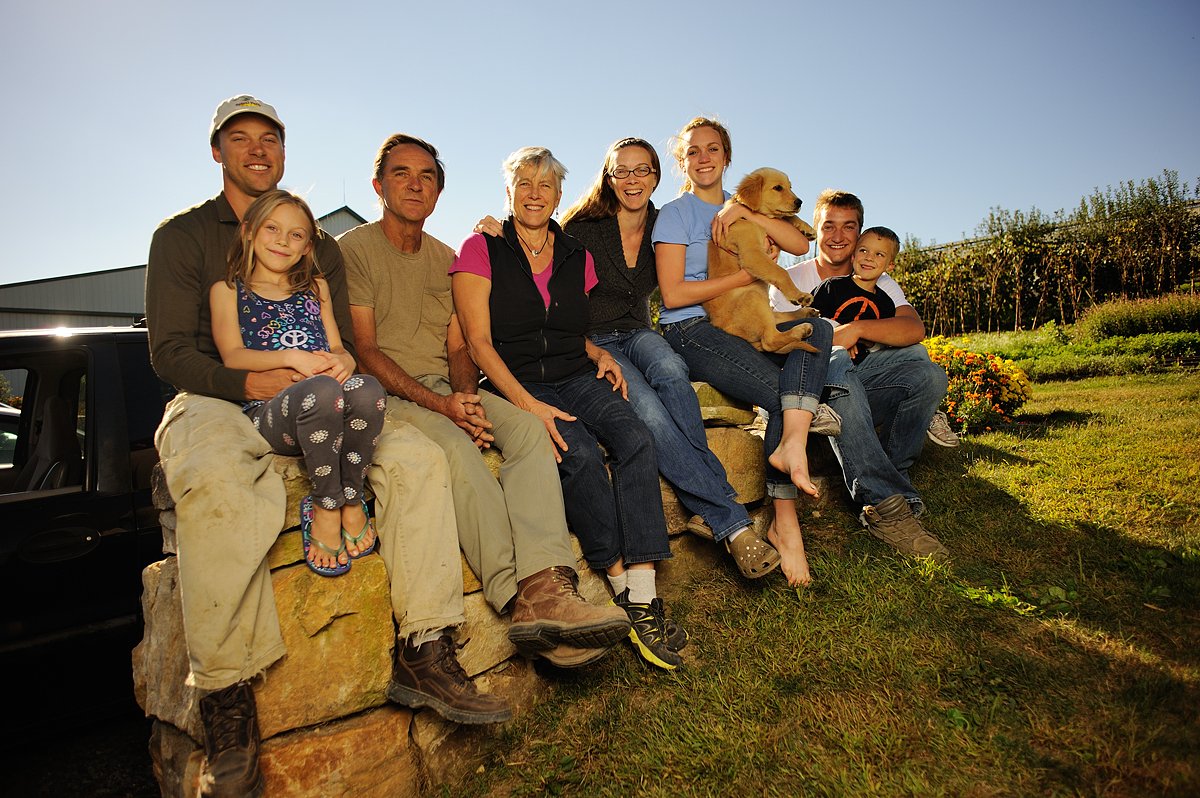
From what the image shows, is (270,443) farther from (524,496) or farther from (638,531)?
(638,531)

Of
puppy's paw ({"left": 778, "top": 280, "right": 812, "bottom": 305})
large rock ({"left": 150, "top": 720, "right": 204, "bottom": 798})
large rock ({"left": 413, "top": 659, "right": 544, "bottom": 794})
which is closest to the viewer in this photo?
large rock ({"left": 150, "top": 720, "right": 204, "bottom": 798})

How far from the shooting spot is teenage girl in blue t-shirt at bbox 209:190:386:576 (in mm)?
2215

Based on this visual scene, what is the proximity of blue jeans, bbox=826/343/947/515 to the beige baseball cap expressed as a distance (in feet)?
9.38

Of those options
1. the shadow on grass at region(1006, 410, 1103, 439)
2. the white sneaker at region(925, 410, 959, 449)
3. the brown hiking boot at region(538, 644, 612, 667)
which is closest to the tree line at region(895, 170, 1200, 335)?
the shadow on grass at region(1006, 410, 1103, 439)

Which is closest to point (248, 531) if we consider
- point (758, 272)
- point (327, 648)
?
point (327, 648)

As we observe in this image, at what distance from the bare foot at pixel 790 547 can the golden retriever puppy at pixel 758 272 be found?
84cm

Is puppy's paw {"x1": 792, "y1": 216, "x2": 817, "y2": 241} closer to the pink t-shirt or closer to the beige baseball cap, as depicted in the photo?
the pink t-shirt

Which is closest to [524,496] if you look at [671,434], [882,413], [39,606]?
[671,434]

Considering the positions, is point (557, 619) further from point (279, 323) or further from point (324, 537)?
point (279, 323)

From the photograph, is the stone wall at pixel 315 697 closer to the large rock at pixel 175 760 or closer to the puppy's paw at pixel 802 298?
the large rock at pixel 175 760

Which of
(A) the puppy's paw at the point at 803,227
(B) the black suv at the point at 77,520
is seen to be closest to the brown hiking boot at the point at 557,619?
(B) the black suv at the point at 77,520

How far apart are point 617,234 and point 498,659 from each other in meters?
2.25

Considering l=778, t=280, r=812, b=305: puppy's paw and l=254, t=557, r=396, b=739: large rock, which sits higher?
l=778, t=280, r=812, b=305: puppy's paw

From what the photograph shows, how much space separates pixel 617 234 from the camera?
375 centimetres
